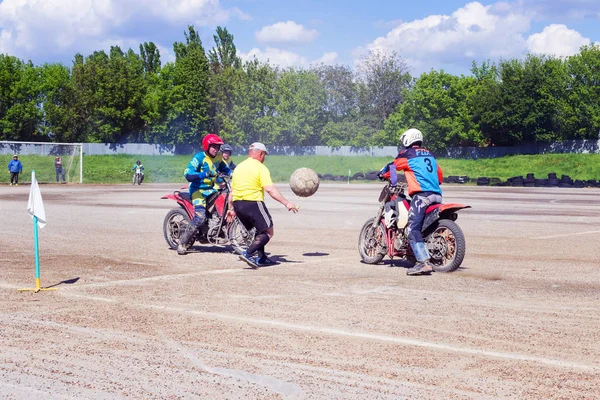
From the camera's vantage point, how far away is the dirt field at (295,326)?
5.35 m

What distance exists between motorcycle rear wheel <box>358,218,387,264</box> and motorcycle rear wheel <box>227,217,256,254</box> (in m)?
1.78

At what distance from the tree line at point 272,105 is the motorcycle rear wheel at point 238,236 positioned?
71241 mm

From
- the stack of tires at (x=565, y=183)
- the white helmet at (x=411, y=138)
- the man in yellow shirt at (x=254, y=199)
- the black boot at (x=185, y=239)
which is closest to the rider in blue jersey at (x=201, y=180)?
the black boot at (x=185, y=239)

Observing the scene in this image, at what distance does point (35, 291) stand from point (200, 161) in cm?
443

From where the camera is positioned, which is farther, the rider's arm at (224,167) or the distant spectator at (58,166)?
the distant spectator at (58,166)

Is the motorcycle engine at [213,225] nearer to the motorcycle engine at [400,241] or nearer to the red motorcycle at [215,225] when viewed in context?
the red motorcycle at [215,225]

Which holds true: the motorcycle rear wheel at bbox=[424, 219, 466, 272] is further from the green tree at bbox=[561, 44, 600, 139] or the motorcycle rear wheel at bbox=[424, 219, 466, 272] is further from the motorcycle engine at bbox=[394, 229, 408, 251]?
the green tree at bbox=[561, 44, 600, 139]

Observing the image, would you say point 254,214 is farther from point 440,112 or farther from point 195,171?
point 440,112

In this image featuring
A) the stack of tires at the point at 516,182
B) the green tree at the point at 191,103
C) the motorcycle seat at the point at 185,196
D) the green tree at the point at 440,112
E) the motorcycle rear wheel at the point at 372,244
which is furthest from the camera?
the green tree at the point at 191,103

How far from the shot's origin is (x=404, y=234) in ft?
37.7

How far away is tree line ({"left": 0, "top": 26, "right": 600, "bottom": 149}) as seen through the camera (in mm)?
81125

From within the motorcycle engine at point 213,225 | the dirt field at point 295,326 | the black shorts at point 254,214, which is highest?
the black shorts at point 254,214

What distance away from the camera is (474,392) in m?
5.15

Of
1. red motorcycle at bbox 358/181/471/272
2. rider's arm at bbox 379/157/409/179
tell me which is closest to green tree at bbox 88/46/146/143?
red motorcycle at bbox 358/181/471/272
